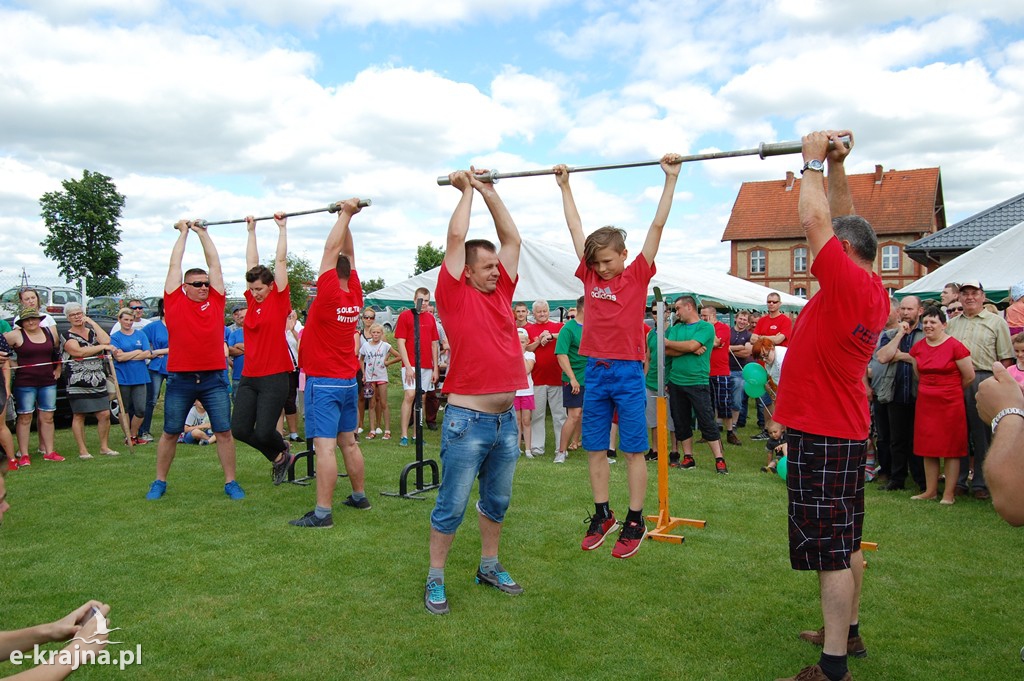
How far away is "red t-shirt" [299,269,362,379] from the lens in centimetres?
594

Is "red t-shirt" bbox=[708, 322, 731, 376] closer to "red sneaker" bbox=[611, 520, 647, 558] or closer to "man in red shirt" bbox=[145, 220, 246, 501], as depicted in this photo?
"red sneaker" bbox=[611, 520, 647, 558]

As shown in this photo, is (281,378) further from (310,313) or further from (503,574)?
(503,574)

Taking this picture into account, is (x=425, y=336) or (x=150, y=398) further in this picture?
(x=425, y=336)

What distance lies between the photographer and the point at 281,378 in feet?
22.2

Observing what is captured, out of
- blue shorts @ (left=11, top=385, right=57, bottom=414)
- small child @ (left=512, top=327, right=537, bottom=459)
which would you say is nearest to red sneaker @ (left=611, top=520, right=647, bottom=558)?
small child @ (left=512, top=327, right=537, bottom=459)

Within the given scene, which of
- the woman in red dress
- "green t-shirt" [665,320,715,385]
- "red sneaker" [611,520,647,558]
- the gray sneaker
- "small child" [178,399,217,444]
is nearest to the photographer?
the gray sneaker

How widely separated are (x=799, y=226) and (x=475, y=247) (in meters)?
48.8

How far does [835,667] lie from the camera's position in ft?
11.0

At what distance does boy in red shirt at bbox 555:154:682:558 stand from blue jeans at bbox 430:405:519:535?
843 millimetres

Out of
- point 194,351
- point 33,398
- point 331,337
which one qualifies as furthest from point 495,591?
point 33,398

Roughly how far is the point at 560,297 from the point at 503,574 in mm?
8195

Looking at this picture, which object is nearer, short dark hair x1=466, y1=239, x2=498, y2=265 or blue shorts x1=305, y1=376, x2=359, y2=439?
short dark hair x1=466, y1=239, x2=498, y2=265

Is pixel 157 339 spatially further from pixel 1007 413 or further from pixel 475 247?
pixel 1007 413

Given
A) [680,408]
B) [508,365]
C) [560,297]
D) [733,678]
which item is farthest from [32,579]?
[560,297]
